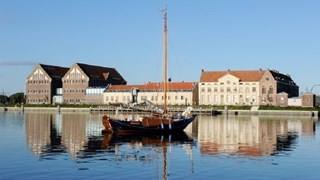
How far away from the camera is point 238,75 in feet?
425

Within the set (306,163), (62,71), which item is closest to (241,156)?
(306,163)

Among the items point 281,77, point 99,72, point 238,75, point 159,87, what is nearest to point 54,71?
point 99,72

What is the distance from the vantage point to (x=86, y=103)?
140 m

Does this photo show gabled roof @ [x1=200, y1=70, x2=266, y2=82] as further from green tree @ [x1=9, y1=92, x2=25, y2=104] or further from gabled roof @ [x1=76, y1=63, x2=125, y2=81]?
green tree @ [x1=9, y1=92, x2=25, y2=104]

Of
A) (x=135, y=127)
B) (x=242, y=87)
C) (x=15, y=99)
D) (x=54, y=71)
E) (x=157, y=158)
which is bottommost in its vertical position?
(x=157, y=158)

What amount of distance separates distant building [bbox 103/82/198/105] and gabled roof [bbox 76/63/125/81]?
834 cm

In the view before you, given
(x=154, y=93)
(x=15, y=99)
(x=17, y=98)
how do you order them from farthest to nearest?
(x=17, y=98), (x=15, y=99), (x=154, y=93)

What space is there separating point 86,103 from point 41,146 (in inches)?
4086

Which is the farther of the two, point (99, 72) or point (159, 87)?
point (99, 72)

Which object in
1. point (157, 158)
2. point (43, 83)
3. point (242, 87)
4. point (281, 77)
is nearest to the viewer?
point (157, 158)

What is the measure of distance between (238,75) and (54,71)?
190 ft

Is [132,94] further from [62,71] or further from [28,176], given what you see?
[28,176]

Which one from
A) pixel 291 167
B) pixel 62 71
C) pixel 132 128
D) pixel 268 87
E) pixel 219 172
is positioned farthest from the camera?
pixel 62 71

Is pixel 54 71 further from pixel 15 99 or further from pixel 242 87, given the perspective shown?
pixel 242 87
